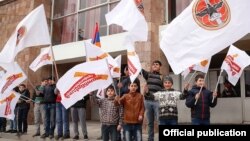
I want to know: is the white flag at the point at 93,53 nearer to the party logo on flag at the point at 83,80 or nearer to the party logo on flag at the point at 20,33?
the party logo on flag at the point at 83,80

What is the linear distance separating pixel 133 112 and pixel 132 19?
1.72 m

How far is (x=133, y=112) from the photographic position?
654cm

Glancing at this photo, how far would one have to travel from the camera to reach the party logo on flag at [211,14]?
5.56 m

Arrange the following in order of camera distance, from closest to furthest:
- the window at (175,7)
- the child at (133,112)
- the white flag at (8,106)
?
the child at (133,112)
the white flag at (8,106)
the window at (175,7)

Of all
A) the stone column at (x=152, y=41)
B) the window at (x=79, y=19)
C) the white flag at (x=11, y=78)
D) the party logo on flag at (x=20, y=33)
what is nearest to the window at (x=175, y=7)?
the stone column at (x=152, y=41)

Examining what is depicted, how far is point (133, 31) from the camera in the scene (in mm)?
6820

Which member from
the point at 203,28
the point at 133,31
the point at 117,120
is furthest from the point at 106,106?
the point at 203,28

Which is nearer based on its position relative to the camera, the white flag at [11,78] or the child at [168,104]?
the child at [168,104]

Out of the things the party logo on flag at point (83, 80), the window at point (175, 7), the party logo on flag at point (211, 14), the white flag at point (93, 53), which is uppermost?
the window at point (175, 7)

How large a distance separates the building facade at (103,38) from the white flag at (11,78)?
1742 mm

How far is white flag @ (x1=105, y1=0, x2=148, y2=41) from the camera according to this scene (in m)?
6.82

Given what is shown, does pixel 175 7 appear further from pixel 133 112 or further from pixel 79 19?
pixel 133 112

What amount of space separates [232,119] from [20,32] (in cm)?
660

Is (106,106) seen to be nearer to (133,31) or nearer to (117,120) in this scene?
(117,120)
